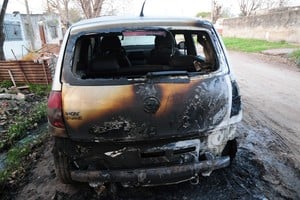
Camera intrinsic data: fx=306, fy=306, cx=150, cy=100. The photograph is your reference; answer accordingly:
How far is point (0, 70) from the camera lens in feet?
28.7

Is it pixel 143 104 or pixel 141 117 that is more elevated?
pixel 143 104

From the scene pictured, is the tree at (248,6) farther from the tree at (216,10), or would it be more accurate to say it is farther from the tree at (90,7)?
the tree at (90,7)

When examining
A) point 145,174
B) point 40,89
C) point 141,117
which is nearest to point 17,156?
point 145,174

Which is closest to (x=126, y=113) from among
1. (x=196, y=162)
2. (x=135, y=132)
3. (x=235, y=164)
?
(x=135, y=132)

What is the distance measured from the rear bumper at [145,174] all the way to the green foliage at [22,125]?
2.75 meters

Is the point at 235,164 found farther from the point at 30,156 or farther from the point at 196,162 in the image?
the point at 30,156

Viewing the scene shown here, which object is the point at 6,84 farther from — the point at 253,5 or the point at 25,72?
the point at 253,5

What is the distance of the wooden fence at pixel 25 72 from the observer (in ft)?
28.1

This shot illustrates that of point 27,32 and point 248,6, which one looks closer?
point 27,32

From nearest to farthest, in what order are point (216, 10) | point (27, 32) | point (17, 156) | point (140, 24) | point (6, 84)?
point (140, 24)
point (17, 156)
point (6, 84)
point (27, 32)
point (216, 10)

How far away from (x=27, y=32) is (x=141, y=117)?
23.1 meters

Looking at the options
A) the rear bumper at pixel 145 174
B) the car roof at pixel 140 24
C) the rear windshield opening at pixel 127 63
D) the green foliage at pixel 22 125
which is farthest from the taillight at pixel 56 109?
the green foliage at pixel 22 125

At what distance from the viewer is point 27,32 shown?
23172mm

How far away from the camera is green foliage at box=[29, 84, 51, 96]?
26.7 ft
